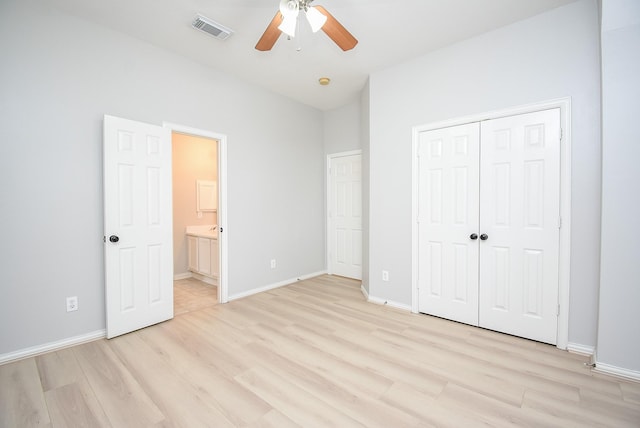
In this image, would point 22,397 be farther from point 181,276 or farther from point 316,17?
point 316,17

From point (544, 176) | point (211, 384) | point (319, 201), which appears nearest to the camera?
point (211, 384)

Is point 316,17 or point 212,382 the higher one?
point 316,17

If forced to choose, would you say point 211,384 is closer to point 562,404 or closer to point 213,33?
point 562,404

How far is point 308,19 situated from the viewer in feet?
6.25

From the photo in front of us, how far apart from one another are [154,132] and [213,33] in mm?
1192

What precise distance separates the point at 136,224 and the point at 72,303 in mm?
867

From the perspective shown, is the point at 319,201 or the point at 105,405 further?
the point at 319,201

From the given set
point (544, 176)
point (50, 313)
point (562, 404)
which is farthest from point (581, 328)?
point (50, 313)

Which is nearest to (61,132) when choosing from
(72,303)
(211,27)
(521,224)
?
(72,303)

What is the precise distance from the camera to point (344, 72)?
353 centimetres

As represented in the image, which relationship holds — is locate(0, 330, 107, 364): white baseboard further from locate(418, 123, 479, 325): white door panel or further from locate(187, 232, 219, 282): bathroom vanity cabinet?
locate(418, 123, 479, 325): white door panel

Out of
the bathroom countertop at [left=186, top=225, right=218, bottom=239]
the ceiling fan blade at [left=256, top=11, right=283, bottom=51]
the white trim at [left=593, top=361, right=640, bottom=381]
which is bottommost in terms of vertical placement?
the white trim at [left=593, top=361, right=640, bottom=381]

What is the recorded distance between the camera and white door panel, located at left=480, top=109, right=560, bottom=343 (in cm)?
244

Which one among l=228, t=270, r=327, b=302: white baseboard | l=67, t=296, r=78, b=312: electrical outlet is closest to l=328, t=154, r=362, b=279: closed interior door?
l=228, t=270, r=327, b=302: white baseboard
